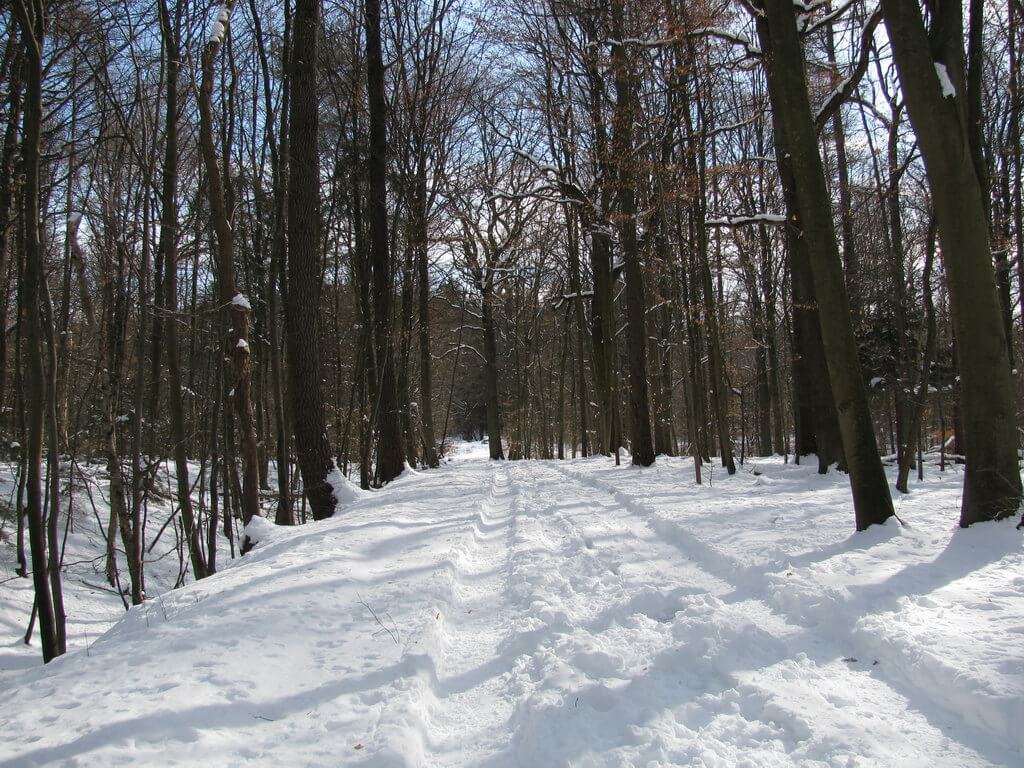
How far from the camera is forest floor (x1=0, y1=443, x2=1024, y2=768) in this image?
2.52 meters

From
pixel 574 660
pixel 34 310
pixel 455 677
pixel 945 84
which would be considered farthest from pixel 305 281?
pixel 945 84

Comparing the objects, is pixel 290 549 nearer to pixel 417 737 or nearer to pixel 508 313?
pixel 417 737

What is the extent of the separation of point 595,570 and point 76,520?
1270cm

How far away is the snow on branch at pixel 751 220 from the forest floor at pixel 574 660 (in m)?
5.72

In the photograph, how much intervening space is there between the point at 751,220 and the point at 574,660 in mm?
9240

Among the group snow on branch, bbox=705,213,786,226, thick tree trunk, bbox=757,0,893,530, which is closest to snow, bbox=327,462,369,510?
thick tree trunk, bbox=757,0,893,530

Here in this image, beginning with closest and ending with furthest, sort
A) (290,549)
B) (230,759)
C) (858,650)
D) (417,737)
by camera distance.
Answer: (230,759)
(417,737)
(858,650)
(290,549)

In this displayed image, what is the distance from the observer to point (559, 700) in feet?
9.76

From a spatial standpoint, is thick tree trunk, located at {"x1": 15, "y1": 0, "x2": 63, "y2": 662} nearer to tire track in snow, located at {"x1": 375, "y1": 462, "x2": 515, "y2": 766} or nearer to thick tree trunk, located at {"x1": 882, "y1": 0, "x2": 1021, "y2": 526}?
tire track in snow, located at {"x1": 375, "y1": 462, "x2": 515, "y2": 766}

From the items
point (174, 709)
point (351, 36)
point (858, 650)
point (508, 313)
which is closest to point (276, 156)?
point (351, 36)

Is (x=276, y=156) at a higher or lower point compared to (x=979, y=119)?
higher

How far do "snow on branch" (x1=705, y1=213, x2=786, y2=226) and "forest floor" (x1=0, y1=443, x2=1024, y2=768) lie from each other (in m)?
5.72

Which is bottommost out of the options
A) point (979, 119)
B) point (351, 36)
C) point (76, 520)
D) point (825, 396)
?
point (76, 520)

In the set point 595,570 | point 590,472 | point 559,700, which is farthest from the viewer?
point 590,472
